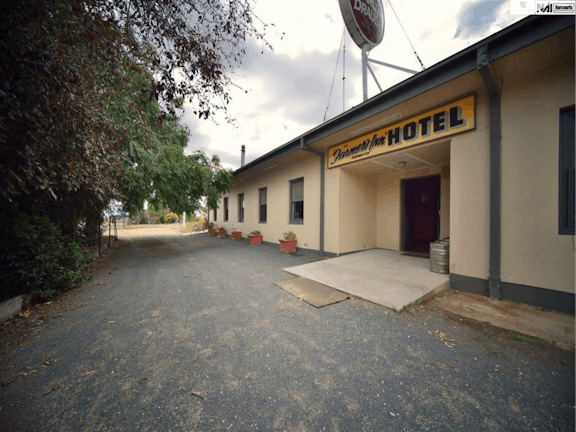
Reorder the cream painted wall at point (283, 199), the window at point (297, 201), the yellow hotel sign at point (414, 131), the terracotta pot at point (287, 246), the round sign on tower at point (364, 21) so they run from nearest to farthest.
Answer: the yellow hotel sign at point (414, 131) → the round sign on tower at point (364, 21) → the cream painted wall at point (283, 199) → the terracotta pot at point (287, 246) → the window at point (297, 201)

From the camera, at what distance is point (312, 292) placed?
11.6 feet

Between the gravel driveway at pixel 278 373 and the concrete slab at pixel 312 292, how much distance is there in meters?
0.26

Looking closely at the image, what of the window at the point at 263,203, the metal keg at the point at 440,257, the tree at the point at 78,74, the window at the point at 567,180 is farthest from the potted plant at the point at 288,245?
the window at the point at 567,180

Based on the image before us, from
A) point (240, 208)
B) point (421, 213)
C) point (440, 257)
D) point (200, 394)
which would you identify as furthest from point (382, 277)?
point (240, 208)

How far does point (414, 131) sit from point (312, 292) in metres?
4.16

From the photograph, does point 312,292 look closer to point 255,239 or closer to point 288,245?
point 288,245

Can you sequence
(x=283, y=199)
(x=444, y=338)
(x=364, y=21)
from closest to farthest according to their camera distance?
(x=444, y=338), (x=364, y=21), (x=283, y=199)

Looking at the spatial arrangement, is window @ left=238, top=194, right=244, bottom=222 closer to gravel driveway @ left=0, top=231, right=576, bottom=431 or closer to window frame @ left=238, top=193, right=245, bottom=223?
window frame @ left=238, top=193, right=245, bottom=223

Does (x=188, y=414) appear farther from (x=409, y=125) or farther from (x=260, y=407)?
(x=409, y=125)

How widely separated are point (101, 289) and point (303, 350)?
4157 millimetres

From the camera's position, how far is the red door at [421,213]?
19.9 ft

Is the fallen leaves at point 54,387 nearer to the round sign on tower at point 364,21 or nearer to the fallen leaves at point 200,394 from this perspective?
the fallen leaves at point 200,394

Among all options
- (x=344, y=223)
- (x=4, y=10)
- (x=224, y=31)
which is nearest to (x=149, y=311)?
(x=4, y=10)

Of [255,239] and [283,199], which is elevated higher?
[283,199]
